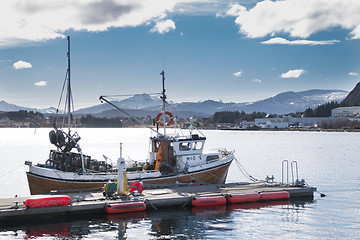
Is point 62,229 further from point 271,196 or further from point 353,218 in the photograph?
point 353,218

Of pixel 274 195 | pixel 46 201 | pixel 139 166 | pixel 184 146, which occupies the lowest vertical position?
pixel 274 195

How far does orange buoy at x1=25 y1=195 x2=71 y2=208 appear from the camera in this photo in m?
21.7

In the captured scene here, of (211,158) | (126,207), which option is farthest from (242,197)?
(126,207)

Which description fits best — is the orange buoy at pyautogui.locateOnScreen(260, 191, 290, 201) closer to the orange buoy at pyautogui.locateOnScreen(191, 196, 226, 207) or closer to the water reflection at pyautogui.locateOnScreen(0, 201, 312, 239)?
the water reflection at pyautogui.locateOnScreen(0, 201, 312, 239)

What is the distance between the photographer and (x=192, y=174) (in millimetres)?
30297

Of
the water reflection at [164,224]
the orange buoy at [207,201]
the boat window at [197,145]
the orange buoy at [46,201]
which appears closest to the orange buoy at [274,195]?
the water reflection at [164,224]

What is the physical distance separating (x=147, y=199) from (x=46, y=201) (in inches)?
→ 240

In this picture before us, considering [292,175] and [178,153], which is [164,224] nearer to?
[178,153]

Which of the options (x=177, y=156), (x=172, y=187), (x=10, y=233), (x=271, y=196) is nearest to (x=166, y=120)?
(x=177, y=156)

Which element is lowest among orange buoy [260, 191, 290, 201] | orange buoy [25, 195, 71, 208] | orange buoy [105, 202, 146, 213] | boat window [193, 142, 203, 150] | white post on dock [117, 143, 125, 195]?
orange buoy [260, 191, 290, 201]

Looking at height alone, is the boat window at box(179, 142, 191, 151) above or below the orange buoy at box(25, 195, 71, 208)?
above

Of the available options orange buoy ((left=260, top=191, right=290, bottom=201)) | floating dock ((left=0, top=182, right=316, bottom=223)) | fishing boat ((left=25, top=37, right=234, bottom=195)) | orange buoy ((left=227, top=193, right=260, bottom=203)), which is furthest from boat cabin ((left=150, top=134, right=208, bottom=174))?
orange buoy ((left=260, top=191, right=290, bottom=201))

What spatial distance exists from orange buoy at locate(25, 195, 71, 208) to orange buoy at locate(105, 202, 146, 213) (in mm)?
2470

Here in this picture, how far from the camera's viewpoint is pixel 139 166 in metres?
31.8
